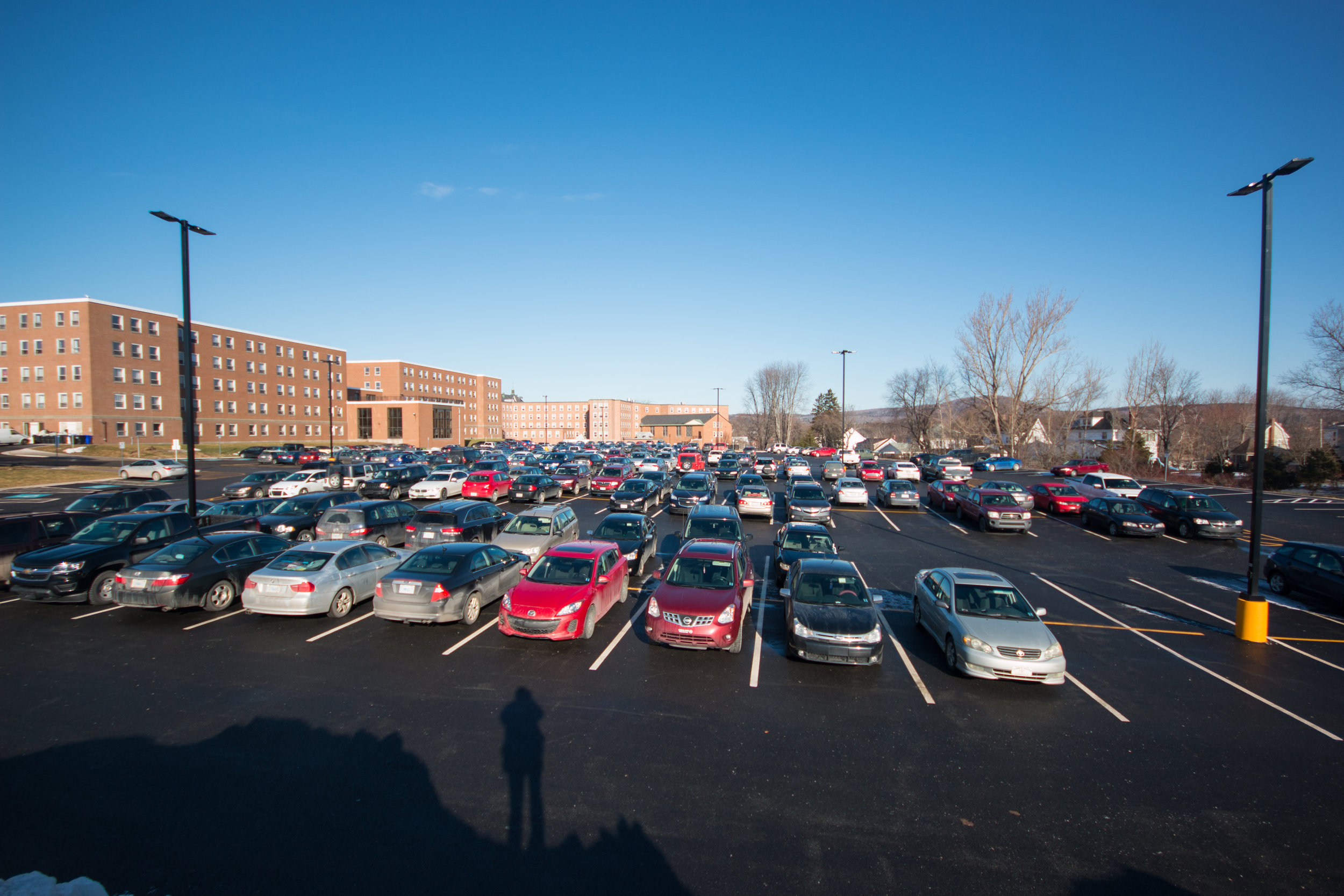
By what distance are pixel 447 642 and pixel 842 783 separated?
7186mm

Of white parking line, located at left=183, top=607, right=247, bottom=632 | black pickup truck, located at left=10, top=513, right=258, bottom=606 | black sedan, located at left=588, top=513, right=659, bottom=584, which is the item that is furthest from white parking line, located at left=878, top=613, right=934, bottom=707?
black pickup truck, located at left=10, top=513, right=258, bottom=606

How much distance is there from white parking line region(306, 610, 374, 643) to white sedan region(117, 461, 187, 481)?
35.6m

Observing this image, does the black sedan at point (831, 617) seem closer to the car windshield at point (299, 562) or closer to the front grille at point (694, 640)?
the front grille at point (694, 640)

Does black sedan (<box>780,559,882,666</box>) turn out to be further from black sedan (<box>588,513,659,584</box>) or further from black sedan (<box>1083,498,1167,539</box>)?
black sedan (<box>1083,498,1167,539</box>)

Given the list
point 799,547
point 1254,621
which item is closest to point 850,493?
point 799,547

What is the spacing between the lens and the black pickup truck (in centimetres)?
1209

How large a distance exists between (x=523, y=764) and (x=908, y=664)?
6591 mm

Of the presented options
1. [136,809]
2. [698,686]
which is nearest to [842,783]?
[698,686]

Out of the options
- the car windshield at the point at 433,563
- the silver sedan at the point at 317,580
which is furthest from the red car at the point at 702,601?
the silver sedan at the point at 317,580

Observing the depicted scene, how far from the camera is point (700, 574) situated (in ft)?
36.5

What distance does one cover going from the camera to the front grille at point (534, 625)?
10.3 meters

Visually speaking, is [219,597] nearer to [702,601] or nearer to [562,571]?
[562,571]

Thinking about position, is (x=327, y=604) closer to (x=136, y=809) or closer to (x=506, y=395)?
(x=136, y=809)

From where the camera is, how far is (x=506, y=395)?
18612cm
